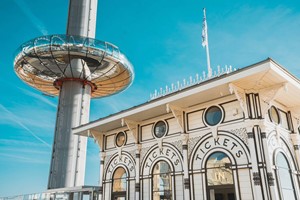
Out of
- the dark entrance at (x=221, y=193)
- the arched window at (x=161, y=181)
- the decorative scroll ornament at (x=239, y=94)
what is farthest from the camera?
the arched window at (x=161, y=181)

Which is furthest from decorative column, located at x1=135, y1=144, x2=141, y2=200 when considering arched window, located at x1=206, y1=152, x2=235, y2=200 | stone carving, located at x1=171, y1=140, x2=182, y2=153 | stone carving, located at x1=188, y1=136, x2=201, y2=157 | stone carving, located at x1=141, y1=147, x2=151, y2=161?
arched window, located at x1=206, y1=152, x2=235, y2=200

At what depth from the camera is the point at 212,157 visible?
11.5 metres

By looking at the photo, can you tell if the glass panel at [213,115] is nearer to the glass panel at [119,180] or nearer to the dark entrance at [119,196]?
the glass panel at [119,180]

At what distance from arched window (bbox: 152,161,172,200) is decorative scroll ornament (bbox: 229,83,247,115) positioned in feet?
15.1

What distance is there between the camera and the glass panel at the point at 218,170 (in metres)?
10.9

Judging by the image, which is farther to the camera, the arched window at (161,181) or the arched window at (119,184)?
the arched window at (119,184)

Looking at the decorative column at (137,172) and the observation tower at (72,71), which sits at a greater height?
the observation tower at (72,71)

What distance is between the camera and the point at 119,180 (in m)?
15.3

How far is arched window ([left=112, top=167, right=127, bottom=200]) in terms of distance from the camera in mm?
14797

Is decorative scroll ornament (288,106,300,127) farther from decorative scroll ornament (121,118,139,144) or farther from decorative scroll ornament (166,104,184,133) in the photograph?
decorative scroll ornament (121,118,139,144)

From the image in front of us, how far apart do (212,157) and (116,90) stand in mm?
23428

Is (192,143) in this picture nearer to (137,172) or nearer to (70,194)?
(137,172)

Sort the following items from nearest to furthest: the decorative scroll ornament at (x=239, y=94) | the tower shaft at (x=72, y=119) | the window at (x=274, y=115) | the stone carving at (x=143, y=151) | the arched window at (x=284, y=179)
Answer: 1. the arched window at (x=284, y=179)
2. the decorative scroll ornament at (x=239, y=94)
3. the window at (x=274, y=115)
4. the stone carving at (x=143, y=151)
5. the tower shaft at (x=72, y=119)

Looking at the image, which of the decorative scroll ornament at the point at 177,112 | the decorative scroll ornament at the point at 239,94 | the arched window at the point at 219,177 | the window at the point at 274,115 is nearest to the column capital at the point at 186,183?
the arched window at the point at 219,177
